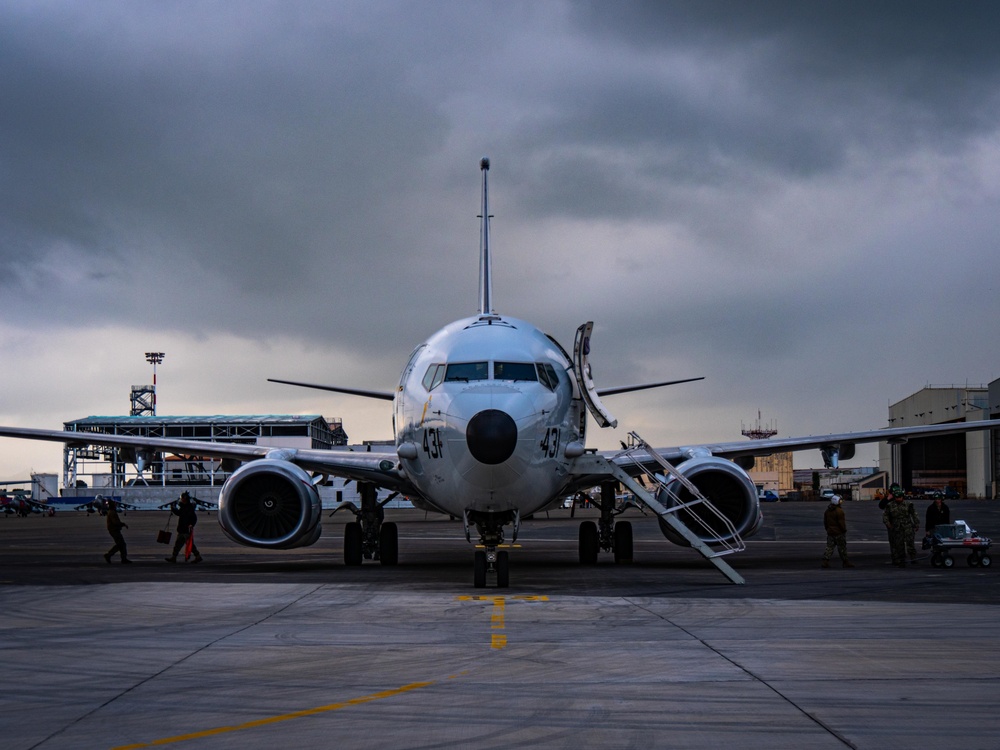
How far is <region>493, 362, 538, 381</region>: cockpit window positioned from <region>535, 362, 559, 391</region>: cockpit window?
A: 23cm

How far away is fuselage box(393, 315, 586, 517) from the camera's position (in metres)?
16.3

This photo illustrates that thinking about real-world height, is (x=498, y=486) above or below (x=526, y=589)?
above

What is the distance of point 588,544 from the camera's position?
22.0 metres

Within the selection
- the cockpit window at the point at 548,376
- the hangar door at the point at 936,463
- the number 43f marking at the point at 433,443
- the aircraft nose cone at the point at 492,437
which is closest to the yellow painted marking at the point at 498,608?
the aircraft nose cone at the point at 492,437

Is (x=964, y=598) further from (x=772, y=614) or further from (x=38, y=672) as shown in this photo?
(x=38, y=672)

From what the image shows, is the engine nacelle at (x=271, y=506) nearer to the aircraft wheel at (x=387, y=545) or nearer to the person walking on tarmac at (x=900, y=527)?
the aircraft wheel at (x=387, y=545)

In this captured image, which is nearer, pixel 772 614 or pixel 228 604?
pixel 772 614

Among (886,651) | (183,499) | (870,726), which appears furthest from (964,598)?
(183,499)

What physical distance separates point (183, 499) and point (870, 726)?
756 inches

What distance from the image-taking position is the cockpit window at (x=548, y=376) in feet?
59.3

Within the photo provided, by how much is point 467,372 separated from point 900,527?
33.0 feet

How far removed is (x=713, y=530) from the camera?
20344 millimetres

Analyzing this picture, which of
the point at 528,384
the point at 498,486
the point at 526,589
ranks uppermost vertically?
the point at 528,384

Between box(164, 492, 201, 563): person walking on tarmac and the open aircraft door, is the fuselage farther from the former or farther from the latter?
box(164, 492, 201, 563): person walking on tarmac
